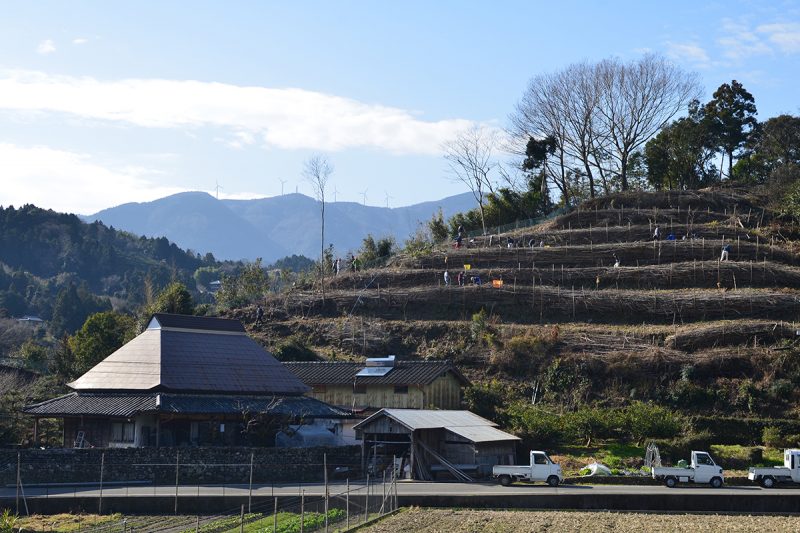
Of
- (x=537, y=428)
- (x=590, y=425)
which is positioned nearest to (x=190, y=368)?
(x=537, y=428)

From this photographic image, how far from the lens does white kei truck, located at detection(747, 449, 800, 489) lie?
33.2 metres

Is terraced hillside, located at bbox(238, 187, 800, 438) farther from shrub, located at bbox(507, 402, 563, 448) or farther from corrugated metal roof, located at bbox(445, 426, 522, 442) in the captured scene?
corrugated metal roof, located at bbox(445, 426, 522, 442)

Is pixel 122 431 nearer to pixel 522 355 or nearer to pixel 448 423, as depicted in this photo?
pixel 448 423

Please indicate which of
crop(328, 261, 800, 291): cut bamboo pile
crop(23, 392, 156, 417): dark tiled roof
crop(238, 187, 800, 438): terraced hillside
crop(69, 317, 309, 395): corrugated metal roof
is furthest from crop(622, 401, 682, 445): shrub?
crop(23, 392, 156, 417): dark tiled roof

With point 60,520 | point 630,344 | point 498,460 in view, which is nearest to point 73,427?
point 60,520

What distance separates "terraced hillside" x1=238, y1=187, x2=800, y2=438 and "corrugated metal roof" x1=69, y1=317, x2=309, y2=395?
37.6ft

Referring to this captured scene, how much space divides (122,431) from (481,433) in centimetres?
1337

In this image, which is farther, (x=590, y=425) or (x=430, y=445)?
(x=590, y=425)

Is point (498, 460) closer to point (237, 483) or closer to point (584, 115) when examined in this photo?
point (237, 483)

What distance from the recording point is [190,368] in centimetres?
4178

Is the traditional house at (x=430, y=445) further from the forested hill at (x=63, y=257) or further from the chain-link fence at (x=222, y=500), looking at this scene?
the forested hill at (x=63, y=257)

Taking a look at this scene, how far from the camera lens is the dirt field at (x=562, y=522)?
2552cm

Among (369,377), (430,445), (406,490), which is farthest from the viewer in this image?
(369,377)

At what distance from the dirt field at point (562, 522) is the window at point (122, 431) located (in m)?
14.1
